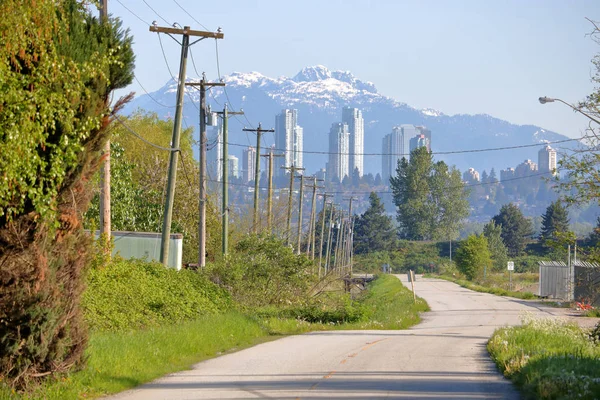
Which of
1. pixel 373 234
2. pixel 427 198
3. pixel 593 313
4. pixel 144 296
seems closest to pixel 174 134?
pixel 144 296

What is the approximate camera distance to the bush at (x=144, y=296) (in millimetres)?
21781

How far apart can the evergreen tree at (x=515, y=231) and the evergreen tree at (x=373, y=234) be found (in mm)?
19872

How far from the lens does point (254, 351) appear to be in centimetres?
2122

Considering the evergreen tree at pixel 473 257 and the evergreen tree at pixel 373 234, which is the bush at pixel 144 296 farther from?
the evergreen tree at pixel 373 234

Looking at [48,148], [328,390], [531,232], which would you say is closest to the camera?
[48,148]

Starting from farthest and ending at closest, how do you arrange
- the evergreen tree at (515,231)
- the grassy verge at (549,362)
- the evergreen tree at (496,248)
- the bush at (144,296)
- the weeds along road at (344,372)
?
the evergreen tree at (515,231) < the evergreen tree at (496,248) < the bush at (144,296) < the weeds along road at (344,372) < the grassy verge at (549,362)

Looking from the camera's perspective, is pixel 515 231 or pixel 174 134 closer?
pixel 174 134

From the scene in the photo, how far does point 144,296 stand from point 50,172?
1388 centimetres

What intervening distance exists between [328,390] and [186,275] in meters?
17.0

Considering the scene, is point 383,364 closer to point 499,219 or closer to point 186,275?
point 186,275

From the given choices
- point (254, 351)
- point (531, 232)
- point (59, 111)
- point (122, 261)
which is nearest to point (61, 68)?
point (59, 111)

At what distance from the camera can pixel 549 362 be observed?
50.1ft

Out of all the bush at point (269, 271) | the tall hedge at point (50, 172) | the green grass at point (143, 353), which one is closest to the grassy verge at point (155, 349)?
the green grass at point (143, 353)

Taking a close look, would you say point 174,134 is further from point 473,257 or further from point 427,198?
point 427,198
